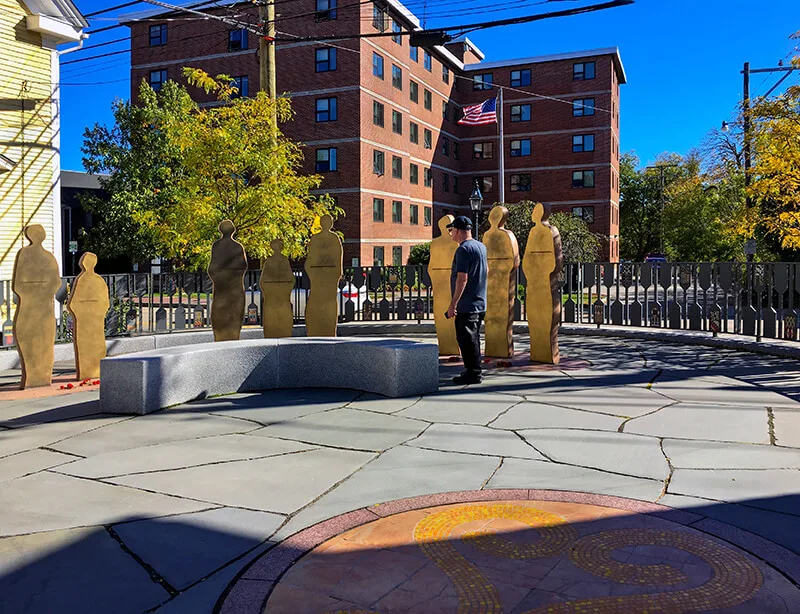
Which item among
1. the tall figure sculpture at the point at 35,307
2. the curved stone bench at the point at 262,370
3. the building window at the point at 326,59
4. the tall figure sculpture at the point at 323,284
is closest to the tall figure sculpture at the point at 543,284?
the curved stone bench at the point at 262,370

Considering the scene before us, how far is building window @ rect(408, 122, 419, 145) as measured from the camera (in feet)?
153

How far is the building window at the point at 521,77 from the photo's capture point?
52844 mm

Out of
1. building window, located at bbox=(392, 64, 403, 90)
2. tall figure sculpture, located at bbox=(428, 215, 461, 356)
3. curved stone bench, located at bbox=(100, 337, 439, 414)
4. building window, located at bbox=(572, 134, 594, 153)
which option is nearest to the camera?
curved stone bench, located at bbox=(100, 337, 439, 414)

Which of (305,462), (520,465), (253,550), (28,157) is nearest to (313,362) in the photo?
(305,462)

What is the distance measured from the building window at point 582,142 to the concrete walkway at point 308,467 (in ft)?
150

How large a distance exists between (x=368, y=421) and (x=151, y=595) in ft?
11.8

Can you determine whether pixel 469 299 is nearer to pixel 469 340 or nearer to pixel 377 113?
pixel 469 340

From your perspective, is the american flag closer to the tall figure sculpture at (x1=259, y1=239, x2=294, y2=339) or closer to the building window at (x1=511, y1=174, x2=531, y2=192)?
the building window at (x1=511, y1=174, x2=531, y2=192)

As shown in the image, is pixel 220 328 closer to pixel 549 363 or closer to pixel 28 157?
pixel 549 363

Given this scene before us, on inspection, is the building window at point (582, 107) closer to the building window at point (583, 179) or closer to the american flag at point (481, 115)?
the building window at point (583, 179)

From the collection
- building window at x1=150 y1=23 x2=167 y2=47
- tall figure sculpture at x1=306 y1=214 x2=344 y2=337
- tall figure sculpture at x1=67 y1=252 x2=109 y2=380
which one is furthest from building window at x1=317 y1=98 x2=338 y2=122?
tall figure sculpture at x1=67 y1=252 x2=109 y2=380

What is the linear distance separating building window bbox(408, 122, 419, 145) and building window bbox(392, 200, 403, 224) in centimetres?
462

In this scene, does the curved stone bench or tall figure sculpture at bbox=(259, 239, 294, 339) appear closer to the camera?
the curved stone bench

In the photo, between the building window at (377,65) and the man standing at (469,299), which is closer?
the man standing at (469,299)
